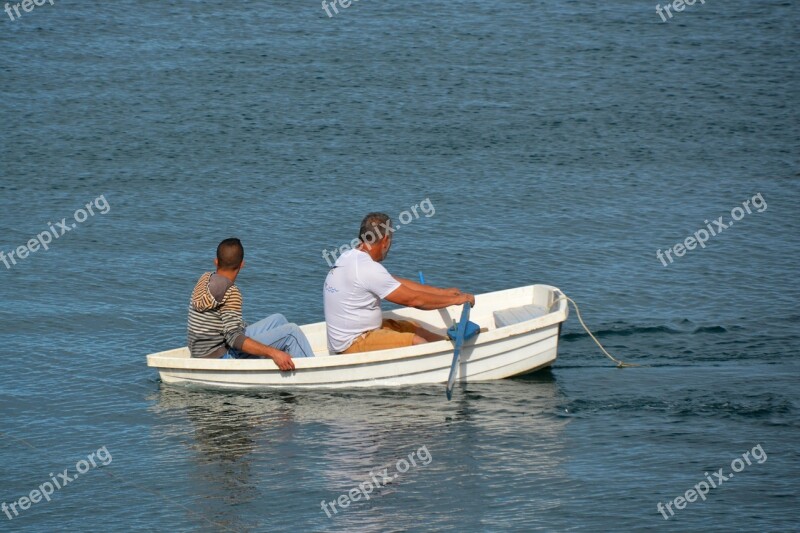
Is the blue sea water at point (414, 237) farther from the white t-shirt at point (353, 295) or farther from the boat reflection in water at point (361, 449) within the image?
the white t-shirt at point (353, 295)

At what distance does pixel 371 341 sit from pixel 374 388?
1.40 ft

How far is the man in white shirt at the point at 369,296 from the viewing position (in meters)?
10.6

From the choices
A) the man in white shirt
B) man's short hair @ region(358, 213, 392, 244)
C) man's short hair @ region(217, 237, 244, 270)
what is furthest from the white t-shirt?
man's short hair @ region(217, 237, 244, 270)

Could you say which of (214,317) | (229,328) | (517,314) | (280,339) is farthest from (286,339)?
(517,314)

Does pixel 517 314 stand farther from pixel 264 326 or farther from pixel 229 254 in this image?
pixel 229 254

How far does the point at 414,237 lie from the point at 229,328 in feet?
16.3

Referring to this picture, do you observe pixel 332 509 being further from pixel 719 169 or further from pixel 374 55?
pixel 374 55

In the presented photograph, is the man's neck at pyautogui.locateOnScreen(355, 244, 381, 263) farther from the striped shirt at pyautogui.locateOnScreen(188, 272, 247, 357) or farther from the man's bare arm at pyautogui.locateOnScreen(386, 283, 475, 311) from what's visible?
the striped shirt at pyautogui.locateOnScreen(188, 272, 247, 357)

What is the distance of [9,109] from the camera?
65.5ft

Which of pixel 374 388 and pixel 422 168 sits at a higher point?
pixel 422 168

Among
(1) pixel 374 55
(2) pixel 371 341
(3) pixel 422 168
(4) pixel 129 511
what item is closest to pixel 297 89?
(1) pixel 374 55

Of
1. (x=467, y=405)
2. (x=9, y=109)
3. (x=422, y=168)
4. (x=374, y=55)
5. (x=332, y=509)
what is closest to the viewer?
(x=332, y=509)

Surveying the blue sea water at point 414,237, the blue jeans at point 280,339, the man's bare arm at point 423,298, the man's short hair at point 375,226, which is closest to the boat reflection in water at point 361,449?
the blue sea water at point 414,237

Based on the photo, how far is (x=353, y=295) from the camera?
10797 millimetres
